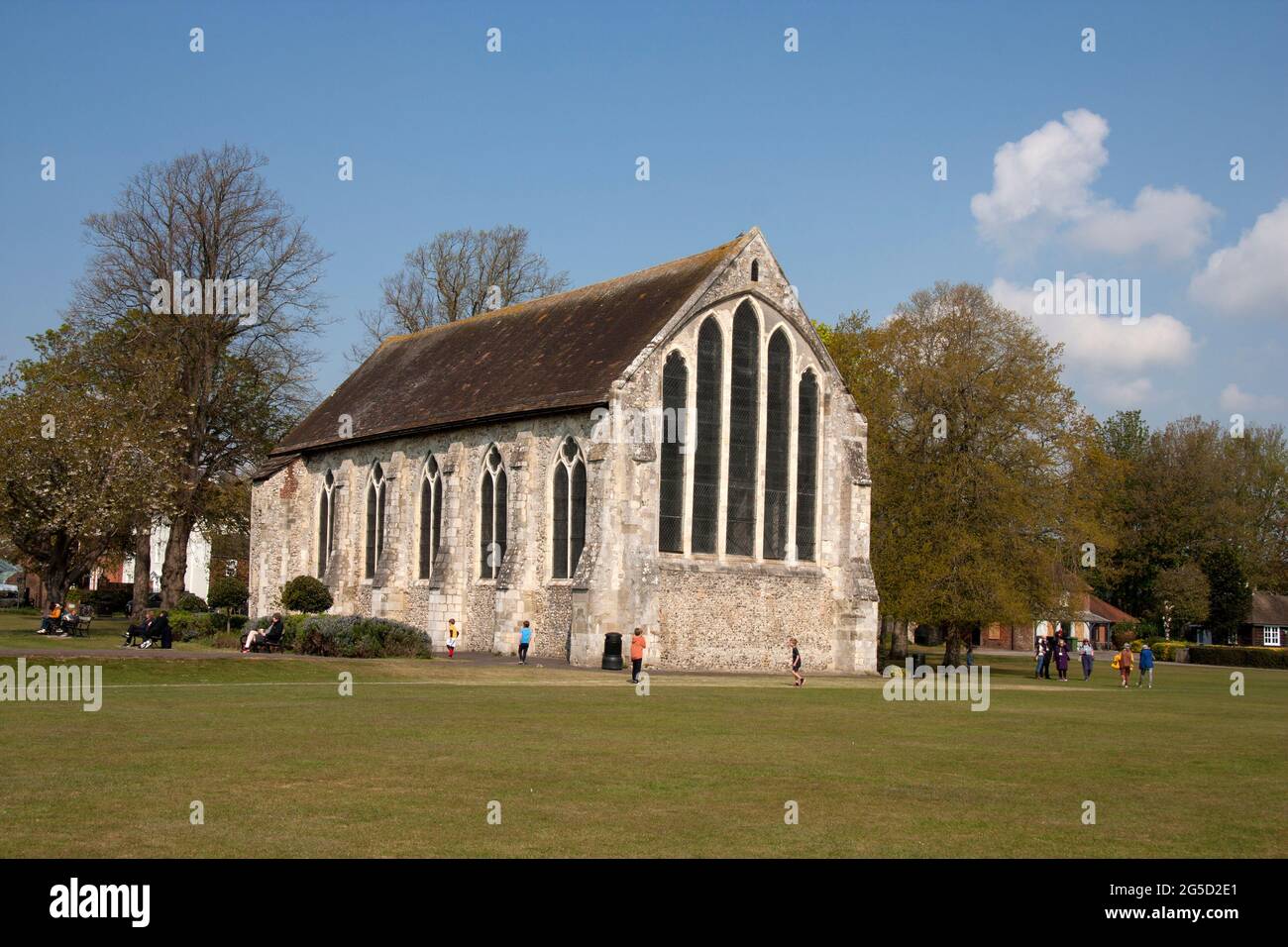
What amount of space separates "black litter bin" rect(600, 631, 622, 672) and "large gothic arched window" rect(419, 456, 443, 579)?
11.7 meters

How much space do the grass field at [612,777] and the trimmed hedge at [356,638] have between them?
896 centimetres

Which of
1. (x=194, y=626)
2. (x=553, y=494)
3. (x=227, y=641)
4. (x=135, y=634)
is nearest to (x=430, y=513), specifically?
(x=553, y=494)

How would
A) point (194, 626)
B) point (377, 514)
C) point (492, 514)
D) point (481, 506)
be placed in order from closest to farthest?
point (492, 514), point (481, 506), point (194, 626), point (377, 514)

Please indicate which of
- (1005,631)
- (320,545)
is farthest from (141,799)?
(1005,631)

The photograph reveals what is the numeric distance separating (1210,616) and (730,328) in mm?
63018

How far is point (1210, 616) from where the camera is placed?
Result: 9312cm

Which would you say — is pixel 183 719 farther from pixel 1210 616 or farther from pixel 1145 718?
pixel 1210 616

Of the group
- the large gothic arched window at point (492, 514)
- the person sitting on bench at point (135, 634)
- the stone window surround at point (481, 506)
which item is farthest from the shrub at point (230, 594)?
the person sitting on bench at point (135, 634)

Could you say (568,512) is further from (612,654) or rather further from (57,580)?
(57,580)

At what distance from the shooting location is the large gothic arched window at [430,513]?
49281 millimetres

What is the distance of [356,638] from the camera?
38.4m

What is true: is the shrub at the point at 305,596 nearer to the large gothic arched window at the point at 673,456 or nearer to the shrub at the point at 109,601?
the large gothic arched window at the point at 673,456

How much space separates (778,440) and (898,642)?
2829 centimetres

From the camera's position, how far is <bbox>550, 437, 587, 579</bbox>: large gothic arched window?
42.1m
